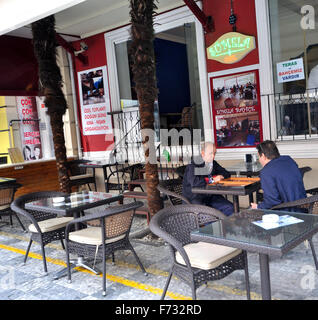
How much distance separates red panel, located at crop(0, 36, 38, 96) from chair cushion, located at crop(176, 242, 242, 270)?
7.48 meters

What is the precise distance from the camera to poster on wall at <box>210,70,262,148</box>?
668 centimetres

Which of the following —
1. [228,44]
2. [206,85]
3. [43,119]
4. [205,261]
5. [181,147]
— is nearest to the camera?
[205,261]

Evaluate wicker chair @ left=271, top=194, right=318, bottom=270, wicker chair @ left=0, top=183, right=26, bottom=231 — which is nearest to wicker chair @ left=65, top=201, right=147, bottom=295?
wicker chair @ left=271, top=194, right=318, bottom=270

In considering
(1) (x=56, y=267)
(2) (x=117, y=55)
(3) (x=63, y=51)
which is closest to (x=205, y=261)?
(1) (x=56, y=267)

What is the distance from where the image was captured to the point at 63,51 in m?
9.60

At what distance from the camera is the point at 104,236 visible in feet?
11.6

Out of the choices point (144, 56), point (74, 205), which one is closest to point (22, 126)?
point (144, 56)

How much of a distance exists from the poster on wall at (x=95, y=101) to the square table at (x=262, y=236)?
6835 millimetres

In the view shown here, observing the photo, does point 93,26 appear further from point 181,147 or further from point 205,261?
point 205,261

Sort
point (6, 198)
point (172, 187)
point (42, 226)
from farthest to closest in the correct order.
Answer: point (6, 198), point (172, 187), point (42, 226)

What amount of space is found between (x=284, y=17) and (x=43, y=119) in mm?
7370

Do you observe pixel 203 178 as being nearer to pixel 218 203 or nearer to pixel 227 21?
pixel 218 203

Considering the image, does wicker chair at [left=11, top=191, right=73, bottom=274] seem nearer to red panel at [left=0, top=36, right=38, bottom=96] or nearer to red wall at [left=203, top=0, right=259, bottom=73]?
red wall at [left=203, top=0, right=259, bottom=73]

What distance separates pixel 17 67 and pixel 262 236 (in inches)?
333
